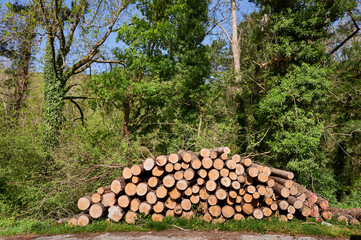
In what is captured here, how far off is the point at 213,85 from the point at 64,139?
733 cm

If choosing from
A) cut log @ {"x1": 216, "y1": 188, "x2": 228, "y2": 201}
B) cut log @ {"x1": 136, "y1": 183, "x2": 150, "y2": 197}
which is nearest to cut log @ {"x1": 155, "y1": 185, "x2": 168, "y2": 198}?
cut log @ {"x1": 136, "y1": 183, "x2": 150, "y2": 197}

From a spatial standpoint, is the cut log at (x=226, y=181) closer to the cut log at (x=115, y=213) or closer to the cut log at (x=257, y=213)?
the cut log at (x=257, y=213)

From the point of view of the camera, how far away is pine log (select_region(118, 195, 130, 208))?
5.63m

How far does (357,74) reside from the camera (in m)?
11.7

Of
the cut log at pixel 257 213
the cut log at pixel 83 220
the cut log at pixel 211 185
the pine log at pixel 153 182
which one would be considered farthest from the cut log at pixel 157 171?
the cut log at pixel 257 213

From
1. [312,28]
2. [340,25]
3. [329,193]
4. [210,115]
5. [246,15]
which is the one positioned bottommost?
[329,193]

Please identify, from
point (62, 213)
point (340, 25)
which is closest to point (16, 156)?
point (62, 213)

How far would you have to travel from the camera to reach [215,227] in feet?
17.3

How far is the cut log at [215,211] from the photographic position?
5559mm

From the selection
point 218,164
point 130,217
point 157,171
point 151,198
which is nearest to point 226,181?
point 218,164

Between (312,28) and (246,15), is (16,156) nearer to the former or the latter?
(312,28)

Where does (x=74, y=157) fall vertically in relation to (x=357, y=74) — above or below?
below

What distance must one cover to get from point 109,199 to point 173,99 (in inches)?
273

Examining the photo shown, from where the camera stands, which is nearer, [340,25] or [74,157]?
[74,157]
